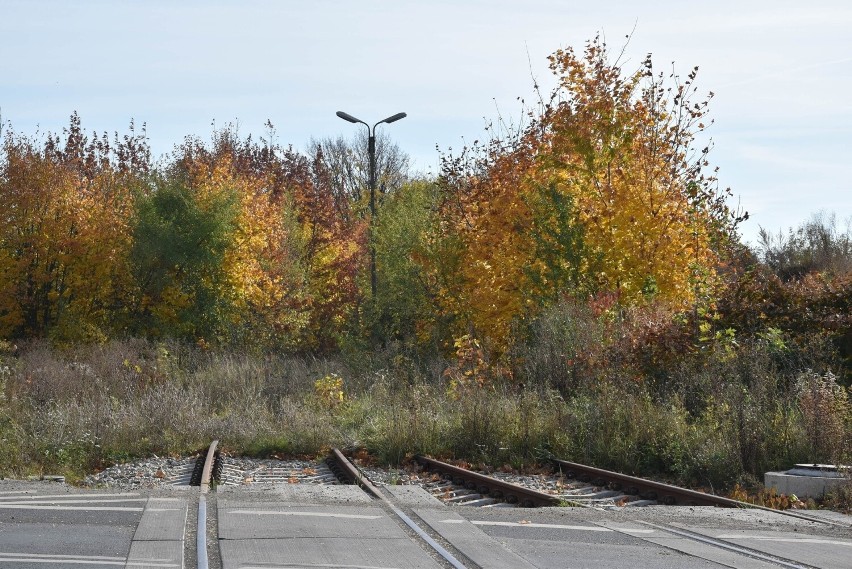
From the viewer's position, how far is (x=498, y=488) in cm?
1384

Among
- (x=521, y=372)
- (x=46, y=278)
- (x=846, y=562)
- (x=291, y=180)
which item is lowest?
(x=846, y=562)

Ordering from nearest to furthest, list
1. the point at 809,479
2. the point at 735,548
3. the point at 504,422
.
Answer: the point at 735,548 → the point at 809,479 → the point at 504,422

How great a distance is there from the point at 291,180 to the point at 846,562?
191 feet

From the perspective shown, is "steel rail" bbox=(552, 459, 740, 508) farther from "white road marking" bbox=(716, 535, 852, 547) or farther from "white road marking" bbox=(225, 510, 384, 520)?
"white road marking" bbox=(225, 510, 384, 520)

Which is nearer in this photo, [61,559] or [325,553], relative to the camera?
[61,559]

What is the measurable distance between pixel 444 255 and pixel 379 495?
2139 centimetres

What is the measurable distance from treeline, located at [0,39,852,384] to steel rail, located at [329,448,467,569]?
20.2 feet

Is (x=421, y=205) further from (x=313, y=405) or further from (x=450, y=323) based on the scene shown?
(x=313, y=405)

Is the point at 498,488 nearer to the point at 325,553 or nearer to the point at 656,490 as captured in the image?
the point at 656,490

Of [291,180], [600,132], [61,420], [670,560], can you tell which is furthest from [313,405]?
[291,180]

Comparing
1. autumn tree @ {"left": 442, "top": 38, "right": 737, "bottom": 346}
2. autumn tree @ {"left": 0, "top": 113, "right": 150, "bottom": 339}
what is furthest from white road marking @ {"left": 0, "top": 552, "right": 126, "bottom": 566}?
autumn tree @ {"left": 0, "top": 113, "right": 150, "bottom": 339}

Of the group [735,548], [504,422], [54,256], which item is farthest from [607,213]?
[54,256]

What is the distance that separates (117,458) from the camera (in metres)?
17.4

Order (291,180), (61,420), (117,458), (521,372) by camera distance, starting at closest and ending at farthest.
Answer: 1. (117,458)
2. (61,420)
3. (521,372)
4. (291,180)
